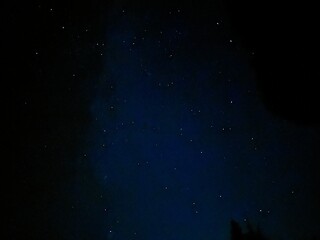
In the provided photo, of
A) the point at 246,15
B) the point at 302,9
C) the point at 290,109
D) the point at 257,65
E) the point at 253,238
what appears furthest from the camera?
the point at 253,238

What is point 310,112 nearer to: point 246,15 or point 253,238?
point 246,15

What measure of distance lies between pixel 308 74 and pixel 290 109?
0.54 meters

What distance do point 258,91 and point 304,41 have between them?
0.74m

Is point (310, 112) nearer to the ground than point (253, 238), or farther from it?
farther from it

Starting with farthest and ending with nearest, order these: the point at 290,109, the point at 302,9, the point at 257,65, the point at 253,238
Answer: the point at 253,238, the point at 290,109, the point at 257,65, the point at 302,9

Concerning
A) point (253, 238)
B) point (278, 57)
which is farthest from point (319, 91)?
point (253, 238)

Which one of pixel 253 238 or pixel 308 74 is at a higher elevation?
pixel 308 74

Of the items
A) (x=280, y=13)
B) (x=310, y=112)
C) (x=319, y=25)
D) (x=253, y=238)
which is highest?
(x=280, y=13)

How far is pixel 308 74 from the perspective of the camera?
3207 mm

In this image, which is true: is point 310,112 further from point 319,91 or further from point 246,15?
point 246,15

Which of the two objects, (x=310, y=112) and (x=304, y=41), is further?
(x=310, y=112)

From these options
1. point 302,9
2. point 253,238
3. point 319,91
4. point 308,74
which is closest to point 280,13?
point 302,9

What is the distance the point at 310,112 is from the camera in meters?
3.55

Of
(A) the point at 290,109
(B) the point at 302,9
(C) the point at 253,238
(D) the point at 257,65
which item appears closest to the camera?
(B) the point at 302,9
